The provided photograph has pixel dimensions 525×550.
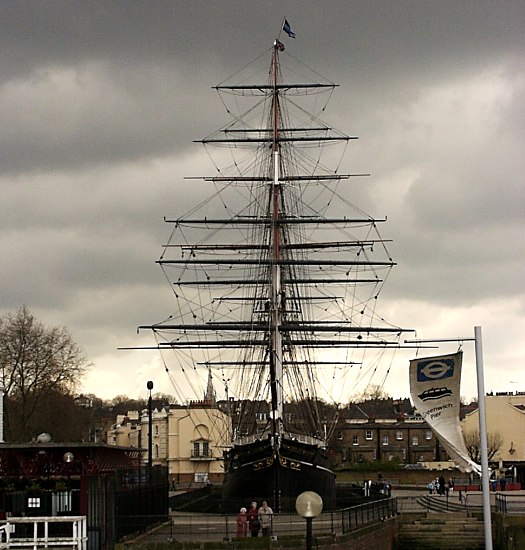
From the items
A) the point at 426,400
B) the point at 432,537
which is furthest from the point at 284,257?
the point at 426,400

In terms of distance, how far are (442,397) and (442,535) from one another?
17289mm

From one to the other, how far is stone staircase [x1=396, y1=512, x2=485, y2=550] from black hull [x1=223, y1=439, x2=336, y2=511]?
6970 millimetres

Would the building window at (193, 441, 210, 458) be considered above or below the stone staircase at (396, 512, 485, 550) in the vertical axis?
above

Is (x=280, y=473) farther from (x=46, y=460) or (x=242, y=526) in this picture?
(x=46, y=460)

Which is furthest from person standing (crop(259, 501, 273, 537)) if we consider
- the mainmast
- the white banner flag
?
the mainmast

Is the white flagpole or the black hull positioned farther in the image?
the black hull

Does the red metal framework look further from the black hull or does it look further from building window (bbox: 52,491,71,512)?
the black hull

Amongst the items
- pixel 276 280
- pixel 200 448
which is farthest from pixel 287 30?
pixel 200 448

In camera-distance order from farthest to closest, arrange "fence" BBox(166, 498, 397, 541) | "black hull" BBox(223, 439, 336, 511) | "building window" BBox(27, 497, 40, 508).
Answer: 1. "black hull" BBox(223, 439, 336, 511)
2. "fence" BBox(166, 498, 397, 541)
3. "building window" BBox(27, 497, 40, 508)

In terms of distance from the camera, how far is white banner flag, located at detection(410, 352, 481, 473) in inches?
896

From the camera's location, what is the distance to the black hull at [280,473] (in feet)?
152

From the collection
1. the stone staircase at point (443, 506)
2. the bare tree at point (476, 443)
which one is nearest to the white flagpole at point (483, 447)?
the stone staircase at point (443, 506)

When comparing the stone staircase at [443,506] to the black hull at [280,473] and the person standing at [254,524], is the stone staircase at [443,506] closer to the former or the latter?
the black hull at [280,473]

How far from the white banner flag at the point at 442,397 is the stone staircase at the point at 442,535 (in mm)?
15765
